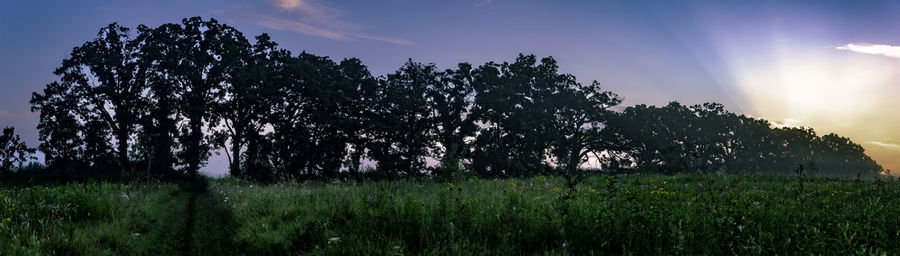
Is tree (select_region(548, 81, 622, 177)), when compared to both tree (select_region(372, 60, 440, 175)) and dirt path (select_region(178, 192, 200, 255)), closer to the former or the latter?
tree (select_region(372, 60, 440, 175))

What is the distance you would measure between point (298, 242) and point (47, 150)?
34217 millimetres

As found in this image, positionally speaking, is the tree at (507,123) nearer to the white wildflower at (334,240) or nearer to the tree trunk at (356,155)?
the tree trunk at (356,155)

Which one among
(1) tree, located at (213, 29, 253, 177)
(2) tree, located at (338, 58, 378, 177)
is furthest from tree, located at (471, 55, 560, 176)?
(1) tree, located at (213, 29, 253, 177)

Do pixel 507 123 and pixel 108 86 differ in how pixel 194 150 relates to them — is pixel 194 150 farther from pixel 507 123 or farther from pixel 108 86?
pixel 507 123

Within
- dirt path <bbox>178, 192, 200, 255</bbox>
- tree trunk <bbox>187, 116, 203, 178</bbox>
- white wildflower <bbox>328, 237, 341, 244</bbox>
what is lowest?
dirt path <bbox>178, 192, 200, 255</bbox>

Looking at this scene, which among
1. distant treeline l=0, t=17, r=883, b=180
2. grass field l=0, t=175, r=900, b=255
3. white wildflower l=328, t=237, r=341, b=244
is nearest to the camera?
grass field l=0, t=175, r=900, b=255

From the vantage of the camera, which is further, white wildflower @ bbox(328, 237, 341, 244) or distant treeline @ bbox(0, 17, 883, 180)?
distant treeline @ bbox(0, 17, 883, 180)

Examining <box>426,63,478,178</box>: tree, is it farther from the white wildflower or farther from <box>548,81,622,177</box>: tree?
the white wildflower

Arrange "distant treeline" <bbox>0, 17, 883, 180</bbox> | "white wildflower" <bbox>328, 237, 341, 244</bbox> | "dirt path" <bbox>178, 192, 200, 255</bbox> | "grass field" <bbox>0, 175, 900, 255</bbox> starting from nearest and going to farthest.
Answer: "grass field" <bbox>0, 175, 900, 255</bbox>, "white wildflower" <bbox>328, 237, 341, 244</bbox>, "dirt path" <bbox>178, 192, 200, 255</bbox>, "distant treeline" <bbox>0, 17, 883, 180</bbox>

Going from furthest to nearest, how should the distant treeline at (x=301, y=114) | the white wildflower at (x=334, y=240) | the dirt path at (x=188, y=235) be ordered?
the distant treeline at (x=301, y=114) < the dirt path at (x=188, y=235) < the white wildflower at (x=334, y=240)

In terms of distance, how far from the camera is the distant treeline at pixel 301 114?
31.0 meters

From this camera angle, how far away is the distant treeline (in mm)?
31031

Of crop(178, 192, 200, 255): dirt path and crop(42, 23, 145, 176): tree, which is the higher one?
crop(42, 23, 145, 176): tree

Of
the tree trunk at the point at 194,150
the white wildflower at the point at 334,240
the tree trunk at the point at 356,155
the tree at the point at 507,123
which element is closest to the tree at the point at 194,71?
the tree trunk at the point at 194,150
